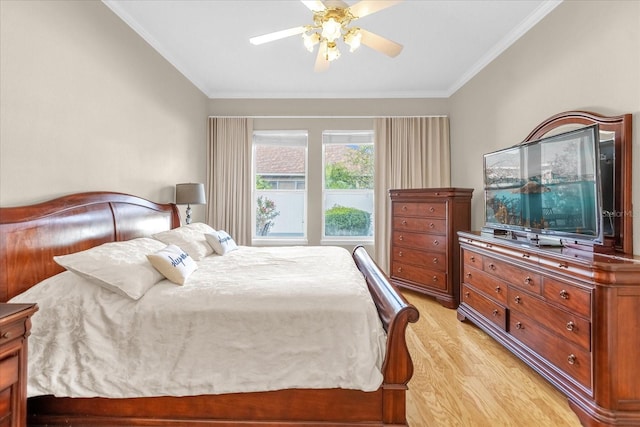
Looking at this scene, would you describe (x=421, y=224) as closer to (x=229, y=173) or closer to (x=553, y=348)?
(x=553, y=348)

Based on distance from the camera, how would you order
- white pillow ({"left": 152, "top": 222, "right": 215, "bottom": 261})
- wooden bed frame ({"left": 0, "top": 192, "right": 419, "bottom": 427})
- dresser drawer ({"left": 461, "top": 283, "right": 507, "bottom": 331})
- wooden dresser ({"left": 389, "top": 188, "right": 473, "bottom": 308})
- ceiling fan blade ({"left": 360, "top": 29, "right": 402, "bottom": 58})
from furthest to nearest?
wooden dresser ({"left": 389, "top": 188, "right": 473, "bottom": 308}) < white pillow ({"left": 152, "top": 222, "right": 215, "bottom": 261}) < dresser drawer ({"left": 461, "top": 283, "right": 507, "bottom": 331}) < ceiling fan blade ({"left": 360, "top": 29, "right": 402, "bottom": 58}) < wooden bed frame ({"left": 0, "top": 192, "right": 419, "bottom": 427})

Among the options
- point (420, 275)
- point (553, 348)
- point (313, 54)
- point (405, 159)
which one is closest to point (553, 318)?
point (553, 348)

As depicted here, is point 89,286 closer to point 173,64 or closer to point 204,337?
point 204,337

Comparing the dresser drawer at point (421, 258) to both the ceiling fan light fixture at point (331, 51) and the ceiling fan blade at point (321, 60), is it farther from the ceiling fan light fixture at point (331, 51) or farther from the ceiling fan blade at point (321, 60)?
the ceiling fan light fixture at point (331, 51)

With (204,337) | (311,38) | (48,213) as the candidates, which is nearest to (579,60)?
(311,38)

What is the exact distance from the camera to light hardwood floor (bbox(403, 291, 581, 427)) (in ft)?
5.87

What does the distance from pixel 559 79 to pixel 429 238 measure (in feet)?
6.67

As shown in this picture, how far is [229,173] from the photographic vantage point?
476 cm

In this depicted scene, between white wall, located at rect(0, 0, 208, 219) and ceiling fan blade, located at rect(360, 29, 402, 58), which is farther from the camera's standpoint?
ceiling fan blade, located at rect(360, 29, 402, 58)

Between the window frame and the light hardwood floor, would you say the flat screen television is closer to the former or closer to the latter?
the light hardwood floor

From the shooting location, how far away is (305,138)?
4898 mm

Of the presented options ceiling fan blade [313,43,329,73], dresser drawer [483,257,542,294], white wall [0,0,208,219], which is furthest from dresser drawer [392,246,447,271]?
white wall [0,0,208,219]

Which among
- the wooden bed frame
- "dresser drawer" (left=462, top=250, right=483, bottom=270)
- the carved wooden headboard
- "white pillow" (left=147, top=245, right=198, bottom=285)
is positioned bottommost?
the wooden bed frame

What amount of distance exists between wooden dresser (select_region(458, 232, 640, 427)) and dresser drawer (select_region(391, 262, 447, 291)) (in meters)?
1.20
